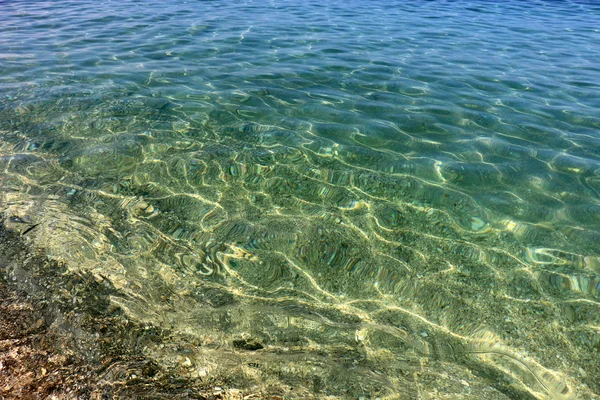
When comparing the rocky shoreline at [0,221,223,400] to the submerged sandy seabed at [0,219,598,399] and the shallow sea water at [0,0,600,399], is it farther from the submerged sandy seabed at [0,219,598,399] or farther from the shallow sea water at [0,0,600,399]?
the shallow sea water at [0,0,600,399]

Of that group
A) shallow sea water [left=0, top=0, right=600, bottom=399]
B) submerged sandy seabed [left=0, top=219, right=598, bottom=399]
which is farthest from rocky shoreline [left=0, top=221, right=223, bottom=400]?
shallow sea water [left=0, top=0, right=600, bottom=399]

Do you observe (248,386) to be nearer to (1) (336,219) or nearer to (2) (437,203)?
(1) (336,219)

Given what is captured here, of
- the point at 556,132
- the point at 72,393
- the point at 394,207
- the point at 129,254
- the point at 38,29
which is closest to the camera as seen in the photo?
the point at 72,393

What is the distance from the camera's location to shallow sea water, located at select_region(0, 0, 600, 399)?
9.48 feet

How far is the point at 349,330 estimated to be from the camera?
306cm

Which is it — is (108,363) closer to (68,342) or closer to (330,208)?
(68,342)

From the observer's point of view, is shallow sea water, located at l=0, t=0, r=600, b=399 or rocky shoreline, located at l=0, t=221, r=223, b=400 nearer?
rocky shoreline, located at l=0, t=221, r=223, b=400

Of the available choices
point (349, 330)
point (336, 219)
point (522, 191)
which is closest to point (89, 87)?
point (336, 219)

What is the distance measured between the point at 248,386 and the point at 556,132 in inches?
245

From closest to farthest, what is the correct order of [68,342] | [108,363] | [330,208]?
[108,363] < [68,342] < [330,208]

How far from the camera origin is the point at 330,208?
445 centimetres

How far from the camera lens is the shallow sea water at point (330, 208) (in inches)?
114

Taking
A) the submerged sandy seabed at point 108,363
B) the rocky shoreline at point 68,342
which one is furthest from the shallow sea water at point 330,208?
the rocky shoreline at point 68,342

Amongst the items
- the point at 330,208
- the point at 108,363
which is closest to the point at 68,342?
A: the point at 108,363
